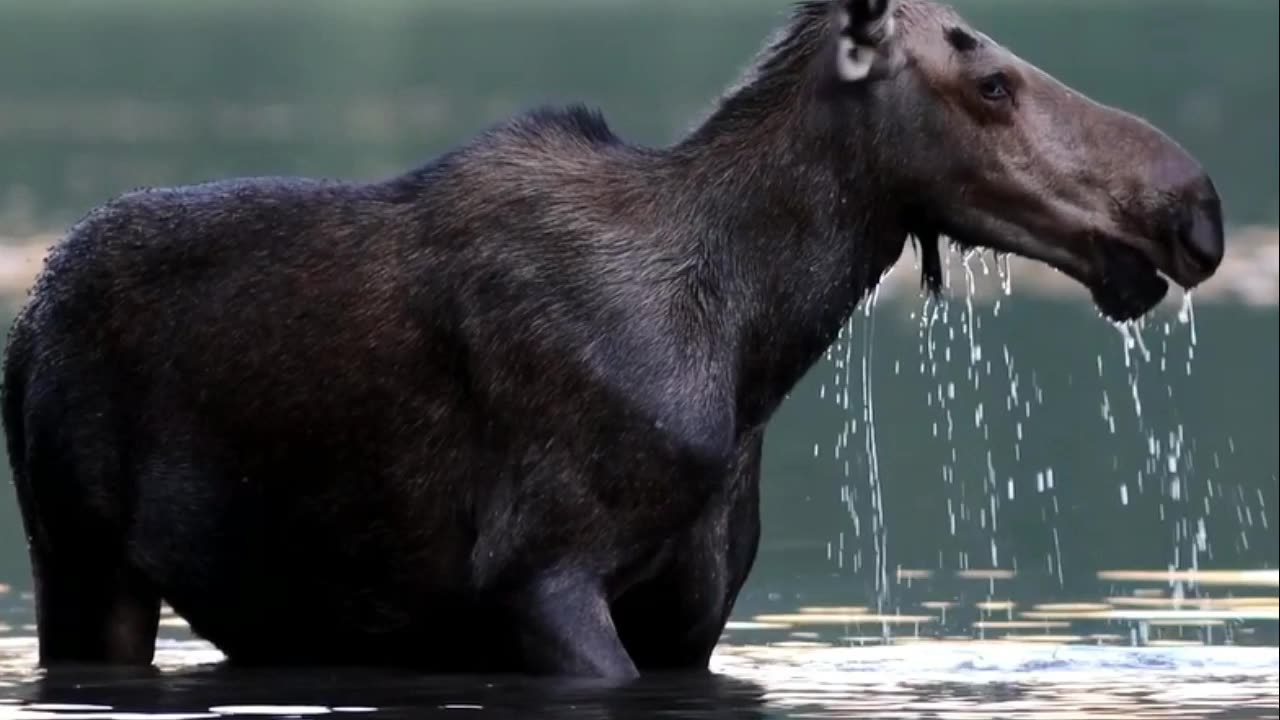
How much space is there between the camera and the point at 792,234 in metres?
12.3

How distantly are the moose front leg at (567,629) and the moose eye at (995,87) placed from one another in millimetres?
1866

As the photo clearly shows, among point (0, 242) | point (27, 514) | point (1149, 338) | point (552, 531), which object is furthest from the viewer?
point (0, 242)

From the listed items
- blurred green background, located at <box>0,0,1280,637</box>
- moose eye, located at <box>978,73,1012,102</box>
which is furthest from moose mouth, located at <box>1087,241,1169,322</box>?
blurred green background, located at <box>0,0,1280,637</box>

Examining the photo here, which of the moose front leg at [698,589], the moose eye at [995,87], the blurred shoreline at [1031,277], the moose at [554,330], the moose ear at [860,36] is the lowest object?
the moose front leg at [698,589]

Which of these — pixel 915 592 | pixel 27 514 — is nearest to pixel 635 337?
pixel 27 514

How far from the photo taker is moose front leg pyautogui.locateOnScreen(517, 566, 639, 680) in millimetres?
12047

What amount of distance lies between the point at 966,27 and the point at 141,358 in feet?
8.97

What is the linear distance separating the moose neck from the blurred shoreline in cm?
1372

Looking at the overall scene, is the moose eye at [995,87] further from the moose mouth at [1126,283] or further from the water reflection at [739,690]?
the water reflection at [739,690]

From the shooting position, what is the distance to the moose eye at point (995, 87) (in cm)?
1229

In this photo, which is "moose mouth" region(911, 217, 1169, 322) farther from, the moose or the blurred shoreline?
the blurred shoreline

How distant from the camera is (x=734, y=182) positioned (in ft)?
40.7

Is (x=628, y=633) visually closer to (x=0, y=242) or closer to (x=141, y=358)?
(x=141, y=358)

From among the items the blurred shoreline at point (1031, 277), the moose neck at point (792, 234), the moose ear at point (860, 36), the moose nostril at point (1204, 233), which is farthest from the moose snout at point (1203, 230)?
the blurred shoreline at point (1031, 277)
